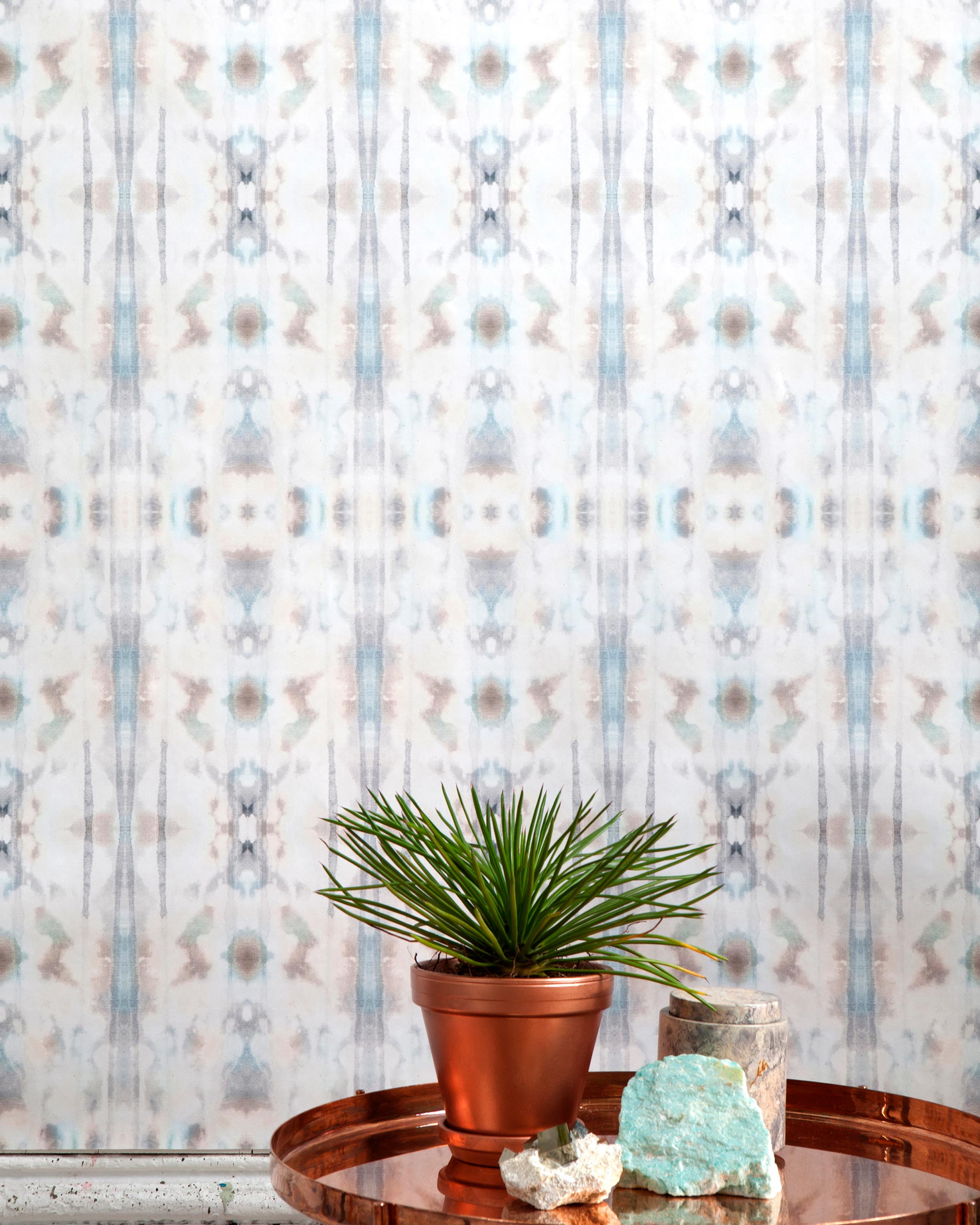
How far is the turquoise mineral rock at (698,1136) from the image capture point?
2.54 feet

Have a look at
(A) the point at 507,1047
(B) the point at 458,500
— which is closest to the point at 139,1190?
(A) the point at 507,1047

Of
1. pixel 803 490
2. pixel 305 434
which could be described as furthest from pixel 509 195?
pixel 803 490

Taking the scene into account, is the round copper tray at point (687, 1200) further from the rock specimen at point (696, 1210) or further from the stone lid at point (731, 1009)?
the stone lid at point (731, 1009)

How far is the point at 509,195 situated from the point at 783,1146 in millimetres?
975

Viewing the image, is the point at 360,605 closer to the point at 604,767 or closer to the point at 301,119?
the point at 604,767

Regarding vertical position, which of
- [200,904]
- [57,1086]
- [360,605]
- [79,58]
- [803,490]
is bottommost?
[57,1086]

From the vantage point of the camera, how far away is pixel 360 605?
1255 millimetres

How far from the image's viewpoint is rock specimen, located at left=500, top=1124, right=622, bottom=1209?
0.74 meters

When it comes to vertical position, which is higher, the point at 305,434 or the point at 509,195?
the point at 509,195

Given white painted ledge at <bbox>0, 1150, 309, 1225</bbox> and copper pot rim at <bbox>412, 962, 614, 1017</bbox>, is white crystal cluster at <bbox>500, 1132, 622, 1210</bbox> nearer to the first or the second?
copper pot rim at <bbox>412, 962, 614, 1017</bbox>

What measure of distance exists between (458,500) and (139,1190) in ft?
2.60

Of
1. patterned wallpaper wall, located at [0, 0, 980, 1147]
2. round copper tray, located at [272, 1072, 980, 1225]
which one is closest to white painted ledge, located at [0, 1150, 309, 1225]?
patterned wallpaper wall, located at [0, 0, 980, 1147]

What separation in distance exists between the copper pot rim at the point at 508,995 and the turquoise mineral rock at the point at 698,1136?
2.7 inches

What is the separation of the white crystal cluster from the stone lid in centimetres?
13
